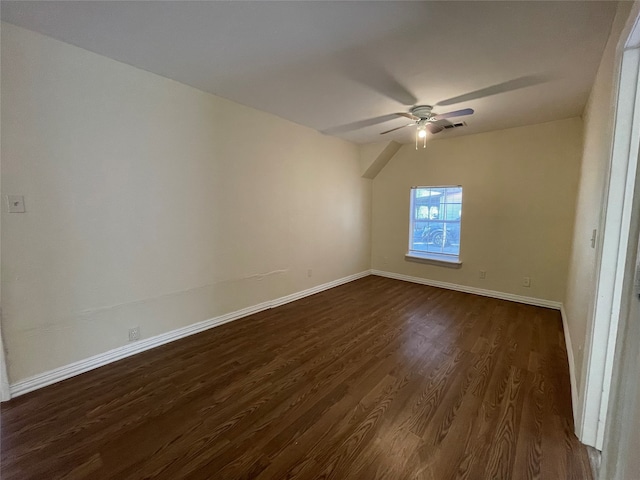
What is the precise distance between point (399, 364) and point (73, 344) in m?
2.65

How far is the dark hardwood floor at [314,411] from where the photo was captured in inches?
54.1

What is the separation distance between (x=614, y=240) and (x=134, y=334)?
3.48m

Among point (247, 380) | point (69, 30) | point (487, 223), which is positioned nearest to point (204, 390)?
point (247, 380)

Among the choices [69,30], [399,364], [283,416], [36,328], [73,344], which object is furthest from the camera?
[399,364]

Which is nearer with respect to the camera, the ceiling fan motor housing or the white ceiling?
the white ceiling

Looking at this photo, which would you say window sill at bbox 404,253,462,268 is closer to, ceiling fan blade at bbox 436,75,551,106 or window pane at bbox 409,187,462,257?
window pane at bbox 409,187,462,257

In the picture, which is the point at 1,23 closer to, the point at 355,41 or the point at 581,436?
the point at 355,41

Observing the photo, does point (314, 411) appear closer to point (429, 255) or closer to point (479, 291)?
point (479, 291)

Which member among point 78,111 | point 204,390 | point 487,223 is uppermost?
point 78,111

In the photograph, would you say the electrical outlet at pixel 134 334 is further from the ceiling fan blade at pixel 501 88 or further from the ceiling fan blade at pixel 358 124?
the ceiling fan blade at pixel 501 88

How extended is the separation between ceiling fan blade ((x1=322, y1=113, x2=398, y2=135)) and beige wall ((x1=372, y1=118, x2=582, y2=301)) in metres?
1.35

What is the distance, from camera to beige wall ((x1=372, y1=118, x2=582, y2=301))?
3426 millimetres

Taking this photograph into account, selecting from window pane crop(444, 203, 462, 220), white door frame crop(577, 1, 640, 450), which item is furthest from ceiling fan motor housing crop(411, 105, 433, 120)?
window pane crop(444, 203, 462, 220)

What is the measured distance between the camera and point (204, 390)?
1951mm
